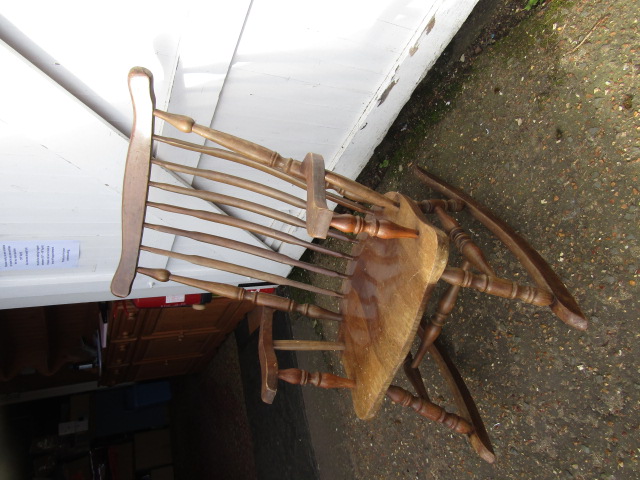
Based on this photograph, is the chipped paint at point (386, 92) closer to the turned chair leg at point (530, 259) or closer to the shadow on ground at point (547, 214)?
the shadow on ground at point (547, 214)

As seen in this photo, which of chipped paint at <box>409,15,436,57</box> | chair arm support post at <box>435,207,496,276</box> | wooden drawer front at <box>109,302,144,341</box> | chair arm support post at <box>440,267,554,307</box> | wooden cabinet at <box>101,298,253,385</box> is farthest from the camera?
wooden cabinet at <box>101,298,253,385</box>

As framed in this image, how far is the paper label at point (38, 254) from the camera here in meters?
1.79

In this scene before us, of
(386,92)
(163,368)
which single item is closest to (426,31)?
(386,92)

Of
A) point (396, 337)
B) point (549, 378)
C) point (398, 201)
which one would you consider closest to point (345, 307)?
point (396, 337)

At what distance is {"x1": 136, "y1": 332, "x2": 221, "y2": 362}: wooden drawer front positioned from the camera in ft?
11.3

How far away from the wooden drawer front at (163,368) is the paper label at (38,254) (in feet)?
7.46

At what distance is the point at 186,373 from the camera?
4.67m

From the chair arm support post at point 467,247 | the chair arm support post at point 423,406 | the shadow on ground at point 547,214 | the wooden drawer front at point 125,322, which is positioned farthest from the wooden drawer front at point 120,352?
the chair arm support post at point 467,247

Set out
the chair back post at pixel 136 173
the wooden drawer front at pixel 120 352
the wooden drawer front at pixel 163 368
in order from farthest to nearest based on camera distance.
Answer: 1. the wooden drawer front at pixel 163 368
2. the wooden drawer front at pixel 120 352
3. the chair back post at pixel 136 173

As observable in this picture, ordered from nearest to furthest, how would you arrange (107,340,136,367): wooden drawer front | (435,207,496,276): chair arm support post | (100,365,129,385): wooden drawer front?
1. (435,207,496,276): chair arm support post
2. (107,340,136,367): wooden drawer front
3. (100,365,129,385): wooden drawer front

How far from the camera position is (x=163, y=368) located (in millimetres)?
4285

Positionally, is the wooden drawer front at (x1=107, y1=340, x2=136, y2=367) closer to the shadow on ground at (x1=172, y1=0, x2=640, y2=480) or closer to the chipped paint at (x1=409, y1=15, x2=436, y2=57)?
the shadow on ground at (x1=172, y1=0, x2=640, y2=480)

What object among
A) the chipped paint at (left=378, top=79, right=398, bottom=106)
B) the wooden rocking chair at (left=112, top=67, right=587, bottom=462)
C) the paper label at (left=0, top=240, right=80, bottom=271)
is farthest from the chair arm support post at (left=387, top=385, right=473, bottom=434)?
the paper label at (left=0, top=240, right=80, bottom=271)

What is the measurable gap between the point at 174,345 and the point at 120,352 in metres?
0.40
